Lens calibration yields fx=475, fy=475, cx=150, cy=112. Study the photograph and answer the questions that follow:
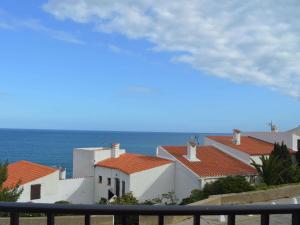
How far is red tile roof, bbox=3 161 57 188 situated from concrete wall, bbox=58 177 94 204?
6.00ft

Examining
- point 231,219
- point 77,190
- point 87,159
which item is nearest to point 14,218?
point 231,219

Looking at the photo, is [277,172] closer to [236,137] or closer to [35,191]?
[236,137]

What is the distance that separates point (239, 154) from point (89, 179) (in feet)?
41.3

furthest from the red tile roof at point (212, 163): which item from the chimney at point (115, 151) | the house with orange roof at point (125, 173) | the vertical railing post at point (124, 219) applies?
the vertical railing post at point (124, 219)

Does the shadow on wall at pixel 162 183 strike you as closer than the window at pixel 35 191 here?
No

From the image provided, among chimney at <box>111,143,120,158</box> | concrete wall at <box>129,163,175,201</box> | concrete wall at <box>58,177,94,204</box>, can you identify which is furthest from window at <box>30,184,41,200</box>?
chimney at <box>111,143,120,158</box>

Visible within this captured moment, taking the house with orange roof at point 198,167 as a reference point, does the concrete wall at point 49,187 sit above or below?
below

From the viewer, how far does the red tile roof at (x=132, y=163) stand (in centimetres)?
3666

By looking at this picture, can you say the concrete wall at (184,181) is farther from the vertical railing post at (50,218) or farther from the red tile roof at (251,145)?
the vertical railing post at (50,218)

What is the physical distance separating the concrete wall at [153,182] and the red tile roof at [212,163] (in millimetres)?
1523

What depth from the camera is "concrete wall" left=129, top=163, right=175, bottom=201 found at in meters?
35.7

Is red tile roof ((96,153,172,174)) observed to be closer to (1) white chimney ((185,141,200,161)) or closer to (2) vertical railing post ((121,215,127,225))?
(1) white chimney ((185,141,200,161))

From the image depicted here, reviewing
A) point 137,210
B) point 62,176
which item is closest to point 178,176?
point 62,176

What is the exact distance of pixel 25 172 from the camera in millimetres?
35312
